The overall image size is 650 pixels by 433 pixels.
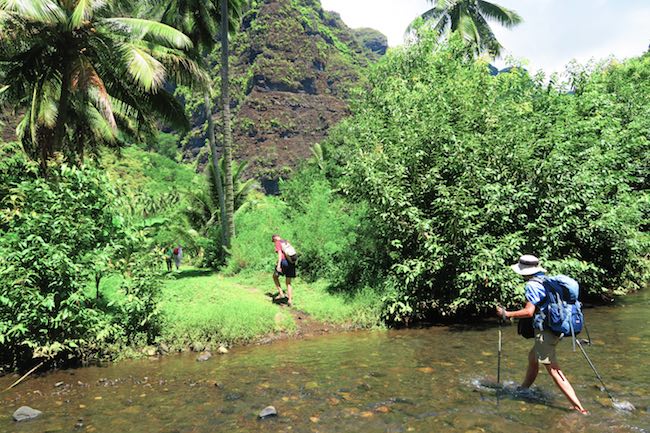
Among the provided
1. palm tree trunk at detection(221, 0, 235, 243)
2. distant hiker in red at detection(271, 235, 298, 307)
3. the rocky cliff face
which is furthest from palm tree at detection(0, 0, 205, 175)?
the rocky cliff face

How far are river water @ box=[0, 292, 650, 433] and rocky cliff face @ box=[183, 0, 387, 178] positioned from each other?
353ft

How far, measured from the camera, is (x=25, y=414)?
22.9ft

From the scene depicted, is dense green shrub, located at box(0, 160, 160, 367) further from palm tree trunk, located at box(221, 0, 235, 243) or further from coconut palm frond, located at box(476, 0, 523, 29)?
coconut palm frond, located at box(476, 0, 523, 29)

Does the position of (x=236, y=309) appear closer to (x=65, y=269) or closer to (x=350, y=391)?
(x=65, y=269)

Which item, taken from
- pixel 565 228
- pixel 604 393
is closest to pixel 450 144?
pixel 565 228

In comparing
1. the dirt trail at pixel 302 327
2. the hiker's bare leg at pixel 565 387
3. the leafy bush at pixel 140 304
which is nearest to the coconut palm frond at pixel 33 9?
the leafy bush at pixel 140 304

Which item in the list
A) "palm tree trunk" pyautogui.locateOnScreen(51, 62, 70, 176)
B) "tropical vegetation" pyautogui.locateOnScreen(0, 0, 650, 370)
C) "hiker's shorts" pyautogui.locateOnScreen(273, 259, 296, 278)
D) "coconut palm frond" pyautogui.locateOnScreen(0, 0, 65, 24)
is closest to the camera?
"tropical vegetation" pyautogui.locateOnScreen(0, 0, 650, 370)

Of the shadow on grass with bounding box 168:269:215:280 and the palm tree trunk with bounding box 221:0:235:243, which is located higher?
the palm tree trunk with bounding box 221:0:235:243

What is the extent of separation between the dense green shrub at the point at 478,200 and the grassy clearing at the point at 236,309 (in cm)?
130

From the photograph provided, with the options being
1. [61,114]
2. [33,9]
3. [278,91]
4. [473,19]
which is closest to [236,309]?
[61,114]

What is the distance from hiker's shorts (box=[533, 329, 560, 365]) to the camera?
20.9 feet

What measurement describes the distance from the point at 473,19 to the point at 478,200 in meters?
19.8

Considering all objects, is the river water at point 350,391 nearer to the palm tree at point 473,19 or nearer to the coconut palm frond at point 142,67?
the coconut palm frond at point 142,67

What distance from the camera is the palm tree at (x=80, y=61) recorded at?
11828mm
